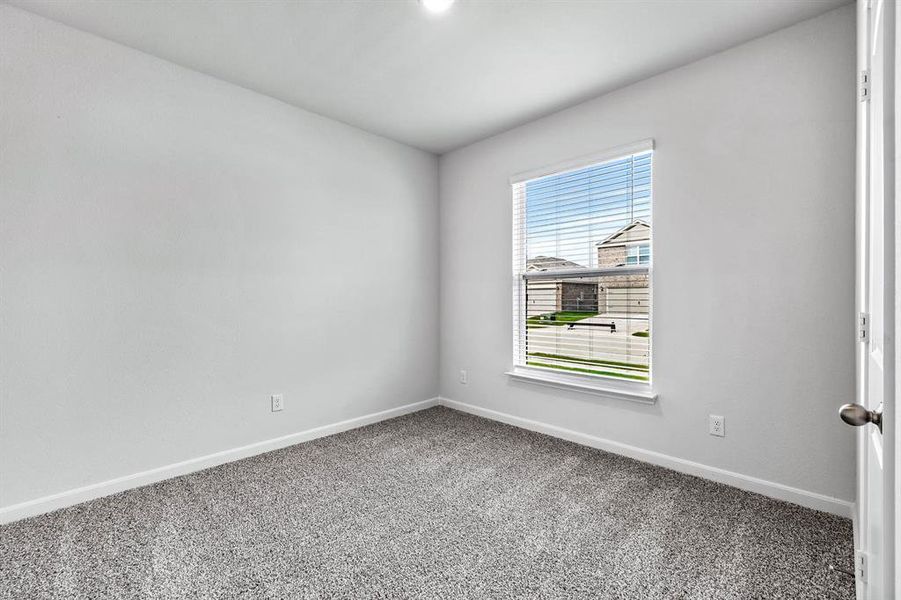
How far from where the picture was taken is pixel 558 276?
3.40 metres

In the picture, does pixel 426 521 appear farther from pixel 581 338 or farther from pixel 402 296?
pixel 402 296

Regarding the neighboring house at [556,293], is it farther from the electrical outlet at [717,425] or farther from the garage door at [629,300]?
the electrical outlet at [717,425]

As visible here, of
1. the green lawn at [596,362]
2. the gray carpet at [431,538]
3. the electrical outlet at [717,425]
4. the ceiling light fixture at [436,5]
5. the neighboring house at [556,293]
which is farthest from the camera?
the neighboring house at [556,293]

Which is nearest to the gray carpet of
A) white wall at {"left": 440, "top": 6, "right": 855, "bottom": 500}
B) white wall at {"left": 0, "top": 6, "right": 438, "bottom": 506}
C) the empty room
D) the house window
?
the empty room

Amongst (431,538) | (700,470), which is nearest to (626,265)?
(700,470)

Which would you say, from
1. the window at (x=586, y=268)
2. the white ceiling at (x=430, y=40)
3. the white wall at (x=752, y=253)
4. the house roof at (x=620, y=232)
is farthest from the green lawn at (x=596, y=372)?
the white ceiling at (x=430, y=40)

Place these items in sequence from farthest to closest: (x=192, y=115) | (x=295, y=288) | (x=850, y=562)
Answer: (x=295, y=288) < (x=192, y=115) < (x=850, y=562)

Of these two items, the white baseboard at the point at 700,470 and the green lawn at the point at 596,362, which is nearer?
the white baseboard at the point at 700,470

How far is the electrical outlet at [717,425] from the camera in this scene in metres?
2.49

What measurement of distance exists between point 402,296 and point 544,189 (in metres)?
1.53

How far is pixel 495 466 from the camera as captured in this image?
9.00 feet

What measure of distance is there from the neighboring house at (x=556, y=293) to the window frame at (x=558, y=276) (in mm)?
43

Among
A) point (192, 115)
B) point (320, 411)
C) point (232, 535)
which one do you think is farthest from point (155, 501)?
point (192, 115)

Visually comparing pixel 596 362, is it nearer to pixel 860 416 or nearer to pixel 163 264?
pixel 860 416
